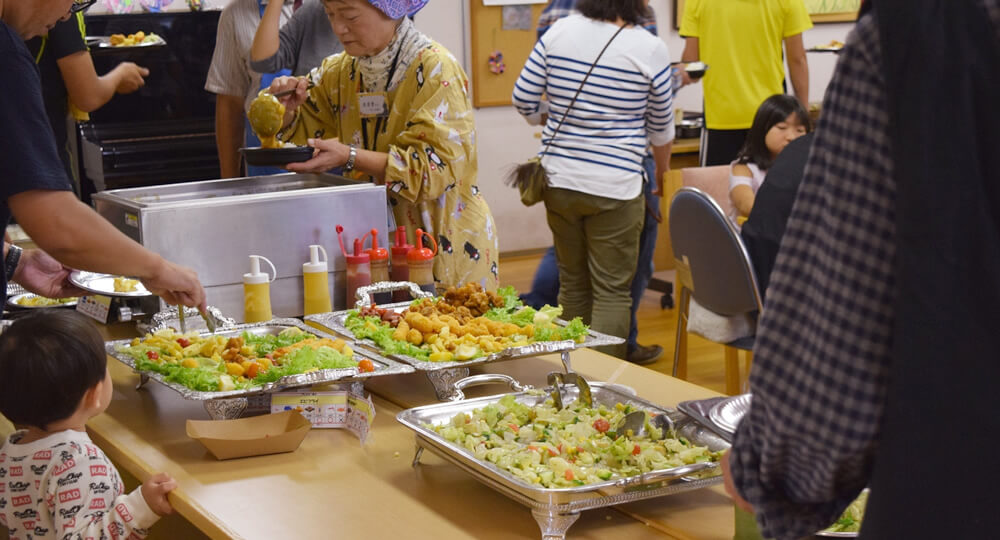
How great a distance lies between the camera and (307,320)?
8.05 feet

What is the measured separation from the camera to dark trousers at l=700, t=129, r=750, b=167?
5.38 metres

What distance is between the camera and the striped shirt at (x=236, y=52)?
3807 mm

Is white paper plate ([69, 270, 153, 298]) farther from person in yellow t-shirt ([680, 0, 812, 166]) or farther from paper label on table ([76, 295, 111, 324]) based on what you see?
person in yellow t-shirt ([680, 0, 812, 166])

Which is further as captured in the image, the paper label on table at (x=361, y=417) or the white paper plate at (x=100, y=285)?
the white paper plate at (x=100, y=285)

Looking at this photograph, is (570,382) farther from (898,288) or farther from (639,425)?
(898,288)

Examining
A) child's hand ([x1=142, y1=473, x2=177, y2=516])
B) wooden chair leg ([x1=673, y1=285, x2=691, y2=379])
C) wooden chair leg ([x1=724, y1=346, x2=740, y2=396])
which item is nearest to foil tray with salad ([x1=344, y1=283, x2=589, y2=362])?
child's hand ([x1=142, y1=473, x2=177, y2=516])

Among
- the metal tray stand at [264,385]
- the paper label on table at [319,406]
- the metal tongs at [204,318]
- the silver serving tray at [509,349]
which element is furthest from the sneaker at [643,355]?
the paper label on table at [319,406]

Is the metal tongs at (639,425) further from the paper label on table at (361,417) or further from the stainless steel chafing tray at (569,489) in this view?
the paper label on table at (361,417)

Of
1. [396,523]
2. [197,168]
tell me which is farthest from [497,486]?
[197,168]

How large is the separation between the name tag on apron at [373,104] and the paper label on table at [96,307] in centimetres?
84

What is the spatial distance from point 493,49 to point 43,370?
5.46 metres

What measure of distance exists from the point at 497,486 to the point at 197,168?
412 centimetres

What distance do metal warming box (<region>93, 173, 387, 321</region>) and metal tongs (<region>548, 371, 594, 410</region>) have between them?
38.4 inches

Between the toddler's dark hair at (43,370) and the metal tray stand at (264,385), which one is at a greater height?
the toddler's dark hair at (43,370)
